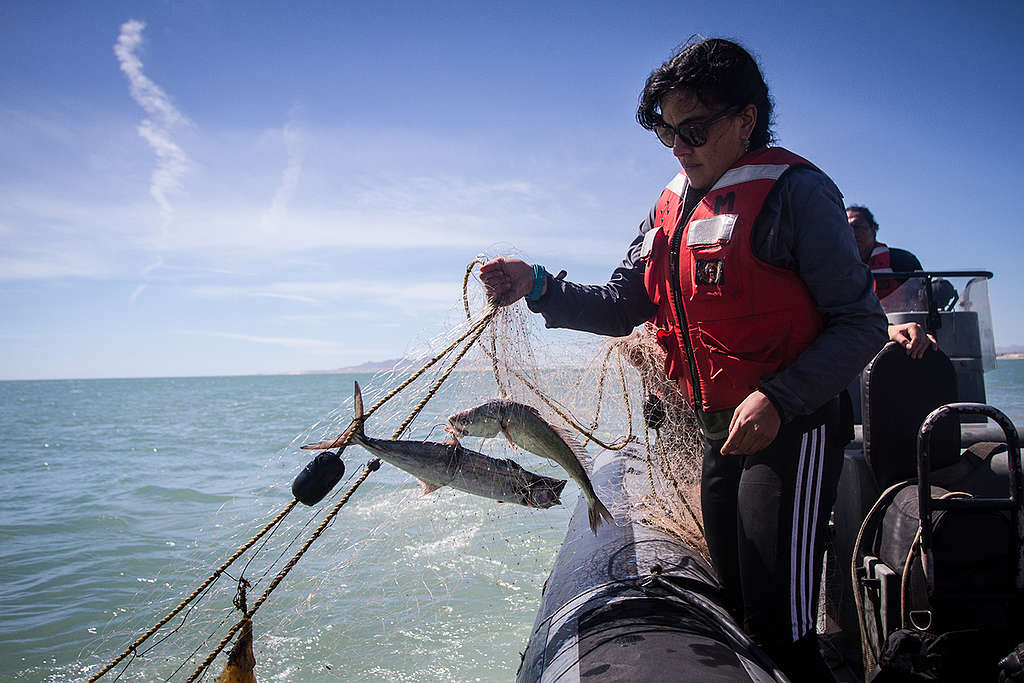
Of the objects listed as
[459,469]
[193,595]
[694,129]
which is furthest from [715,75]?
[193,595]

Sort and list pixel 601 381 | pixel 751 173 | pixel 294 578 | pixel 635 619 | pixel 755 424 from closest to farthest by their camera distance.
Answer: pixel 755 424, pixel 751 173, pixel 635 619, pixel 601 381, pixel 294 578

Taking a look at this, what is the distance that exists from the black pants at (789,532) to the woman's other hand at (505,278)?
3.39 ft

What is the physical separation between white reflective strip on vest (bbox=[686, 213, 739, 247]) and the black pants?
2.11 feet

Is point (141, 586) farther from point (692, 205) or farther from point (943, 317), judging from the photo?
point (943, 317)

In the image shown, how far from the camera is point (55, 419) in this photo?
34.0 metres

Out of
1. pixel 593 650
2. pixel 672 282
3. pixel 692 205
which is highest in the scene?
pixel 692 205

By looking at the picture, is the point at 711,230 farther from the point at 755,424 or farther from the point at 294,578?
the point at 294,578

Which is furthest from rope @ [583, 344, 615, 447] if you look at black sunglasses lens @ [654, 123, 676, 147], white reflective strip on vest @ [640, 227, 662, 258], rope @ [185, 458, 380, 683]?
rope @ [185, 458, 380, 683]

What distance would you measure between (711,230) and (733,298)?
25cm

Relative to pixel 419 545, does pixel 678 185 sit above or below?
above

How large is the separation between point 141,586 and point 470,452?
24.9 feet

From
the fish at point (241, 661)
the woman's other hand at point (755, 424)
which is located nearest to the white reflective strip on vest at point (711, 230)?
the woman's other hand at point (755, 424)

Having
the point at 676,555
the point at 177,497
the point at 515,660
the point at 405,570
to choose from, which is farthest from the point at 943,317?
the point at 177,497

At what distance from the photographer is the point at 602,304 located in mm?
2467
